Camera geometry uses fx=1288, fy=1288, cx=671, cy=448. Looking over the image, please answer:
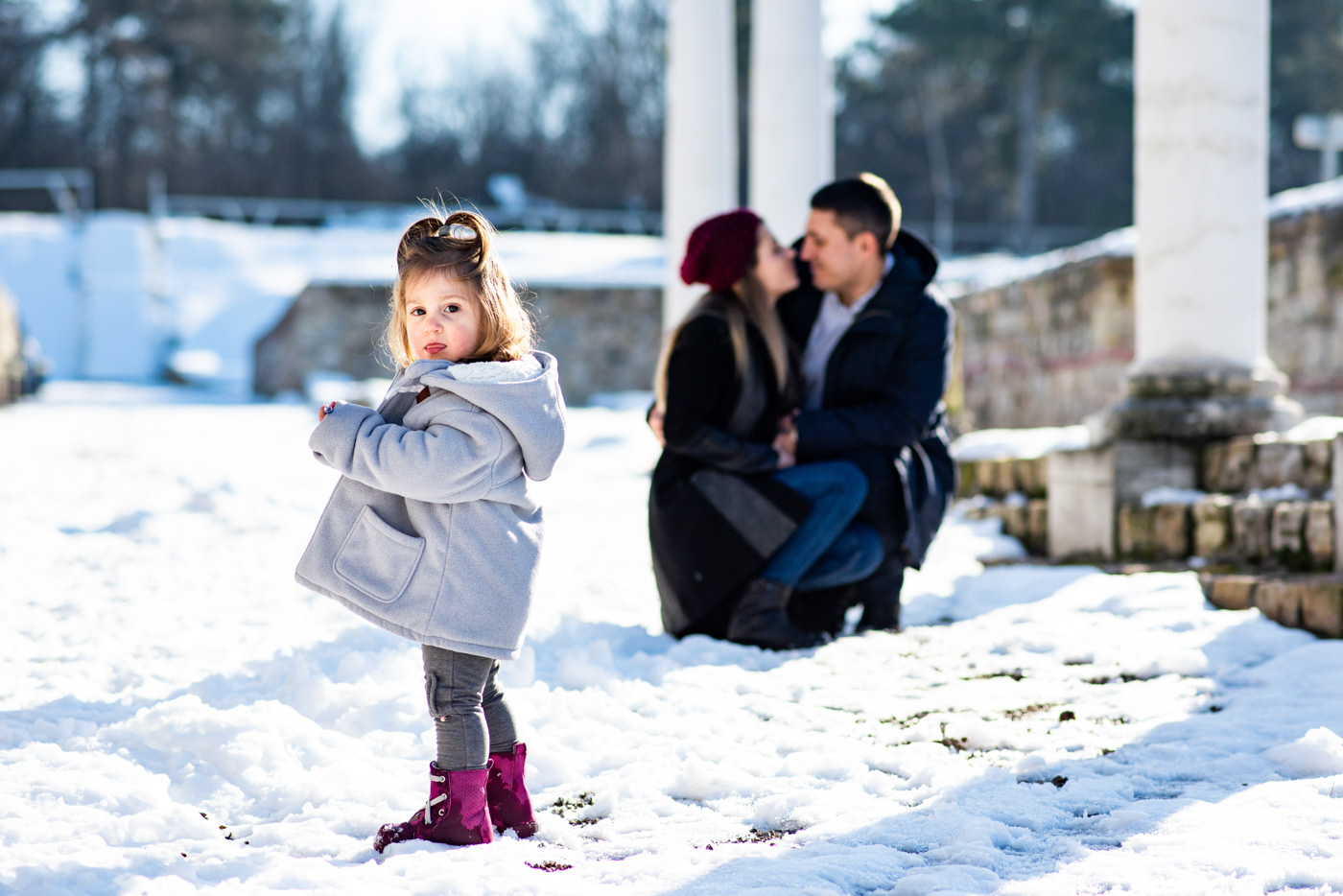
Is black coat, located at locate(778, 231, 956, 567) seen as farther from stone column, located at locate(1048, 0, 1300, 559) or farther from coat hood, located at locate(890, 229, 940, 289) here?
stone column, located at locate(1048, 0, 1300, 559)

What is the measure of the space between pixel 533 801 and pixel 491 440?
0.70m

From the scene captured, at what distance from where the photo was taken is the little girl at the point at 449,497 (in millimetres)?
1953

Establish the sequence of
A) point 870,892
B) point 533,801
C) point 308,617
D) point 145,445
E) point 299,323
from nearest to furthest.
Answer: point 870,892
point 533,801
point 308,617
point 145,445
point 299,323

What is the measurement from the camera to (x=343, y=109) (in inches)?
1387

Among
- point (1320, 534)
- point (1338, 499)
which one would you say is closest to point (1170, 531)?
point (1320, 534)

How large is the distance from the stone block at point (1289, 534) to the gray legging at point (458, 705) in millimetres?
2841

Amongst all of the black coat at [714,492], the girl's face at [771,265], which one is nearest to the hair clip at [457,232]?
the black coat at [714,492]

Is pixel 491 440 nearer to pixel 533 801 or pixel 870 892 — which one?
pixel 533 801

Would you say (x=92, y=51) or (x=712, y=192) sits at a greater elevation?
(x=92, y=51)

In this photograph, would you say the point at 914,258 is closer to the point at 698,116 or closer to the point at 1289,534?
the point at 1289,534

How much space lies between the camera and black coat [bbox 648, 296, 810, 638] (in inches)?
137

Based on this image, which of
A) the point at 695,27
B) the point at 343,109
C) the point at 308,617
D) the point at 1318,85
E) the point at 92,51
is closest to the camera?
the point at 308,617

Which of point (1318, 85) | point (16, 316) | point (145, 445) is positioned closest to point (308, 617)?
point (145, 445)

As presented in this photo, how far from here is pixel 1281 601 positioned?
11.3ft
